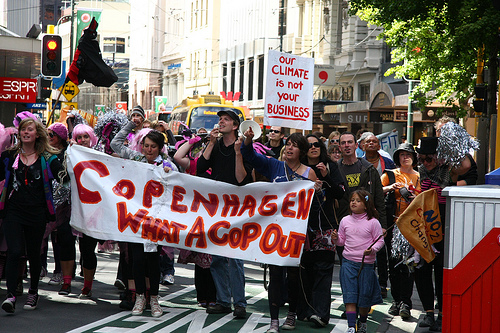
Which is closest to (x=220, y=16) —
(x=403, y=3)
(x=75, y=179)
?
(x=403, y=3)

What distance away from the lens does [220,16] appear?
67688 mm

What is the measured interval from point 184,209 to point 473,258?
149 inches

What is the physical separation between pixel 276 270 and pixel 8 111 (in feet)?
73.6

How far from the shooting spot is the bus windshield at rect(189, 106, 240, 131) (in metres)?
29.0

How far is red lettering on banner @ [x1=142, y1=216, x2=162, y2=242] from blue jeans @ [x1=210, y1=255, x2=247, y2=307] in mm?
644

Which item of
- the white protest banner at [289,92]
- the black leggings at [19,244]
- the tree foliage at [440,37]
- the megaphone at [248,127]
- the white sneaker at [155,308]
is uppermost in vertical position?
the tree foliage at [440,37]

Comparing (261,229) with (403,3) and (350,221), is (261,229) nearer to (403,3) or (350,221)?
(350,221)

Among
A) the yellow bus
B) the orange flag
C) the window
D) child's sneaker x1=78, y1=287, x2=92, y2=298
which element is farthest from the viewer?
the window

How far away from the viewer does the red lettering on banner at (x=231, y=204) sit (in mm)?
7754

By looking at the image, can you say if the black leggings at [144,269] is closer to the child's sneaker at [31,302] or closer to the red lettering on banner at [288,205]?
the child's sneaker at [31,302]

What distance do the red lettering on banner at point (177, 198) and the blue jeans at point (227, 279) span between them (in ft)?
1.95

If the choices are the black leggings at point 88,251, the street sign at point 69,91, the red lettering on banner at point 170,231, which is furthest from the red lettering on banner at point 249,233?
the street sign at point 69,91

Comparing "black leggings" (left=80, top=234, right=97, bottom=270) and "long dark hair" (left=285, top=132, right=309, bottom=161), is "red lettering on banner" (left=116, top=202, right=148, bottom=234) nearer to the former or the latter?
"black leggings" (left=80, top=234, right=97, bottom=270)

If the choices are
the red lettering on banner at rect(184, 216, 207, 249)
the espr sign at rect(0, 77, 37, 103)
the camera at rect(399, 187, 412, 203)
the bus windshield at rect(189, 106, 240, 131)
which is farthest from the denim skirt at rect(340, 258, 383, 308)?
the bus windshield at rect(189, 106, 240, 131)
